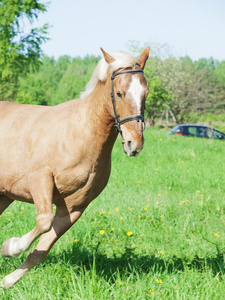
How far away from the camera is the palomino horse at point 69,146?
8.54 ft

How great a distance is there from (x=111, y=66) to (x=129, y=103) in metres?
0.35

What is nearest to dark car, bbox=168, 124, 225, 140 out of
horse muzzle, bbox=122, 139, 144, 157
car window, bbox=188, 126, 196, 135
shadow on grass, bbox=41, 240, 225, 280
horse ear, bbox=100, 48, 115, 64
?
car window, bbox=188, 126, 196, 135

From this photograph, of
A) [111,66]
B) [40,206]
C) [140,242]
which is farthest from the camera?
[140,242]

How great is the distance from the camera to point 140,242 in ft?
15.8

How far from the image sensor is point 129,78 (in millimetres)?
2580

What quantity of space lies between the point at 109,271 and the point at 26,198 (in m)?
1.37

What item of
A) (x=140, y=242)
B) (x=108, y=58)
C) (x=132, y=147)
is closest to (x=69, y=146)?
(x=132, y=147)

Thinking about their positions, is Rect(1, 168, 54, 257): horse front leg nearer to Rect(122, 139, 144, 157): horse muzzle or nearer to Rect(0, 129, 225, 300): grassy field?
Rect(0, 129, 225, 300): grassy field

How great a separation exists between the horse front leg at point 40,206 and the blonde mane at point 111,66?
2.63 ft

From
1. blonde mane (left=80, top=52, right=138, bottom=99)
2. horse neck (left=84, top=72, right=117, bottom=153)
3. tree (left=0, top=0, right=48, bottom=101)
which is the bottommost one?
horse neck (left=84, top=72, right=117, bottom=153)

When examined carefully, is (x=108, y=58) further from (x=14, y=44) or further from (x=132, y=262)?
(x=14, y=44)

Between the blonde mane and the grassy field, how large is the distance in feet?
5.13

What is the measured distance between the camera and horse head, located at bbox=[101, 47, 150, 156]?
2510 millimetres

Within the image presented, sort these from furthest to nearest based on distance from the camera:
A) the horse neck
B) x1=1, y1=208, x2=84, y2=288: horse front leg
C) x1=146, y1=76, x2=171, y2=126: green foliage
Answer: x1=146, y1=76, x2=171, y2=126: green foliage < x1=1, y1=208, x2=84, y2=288: horse front leg < the horse neck
